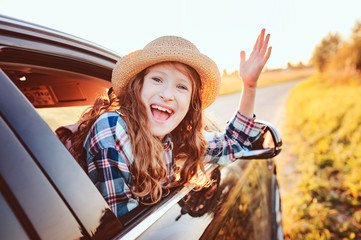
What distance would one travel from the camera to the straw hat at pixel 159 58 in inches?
52.5

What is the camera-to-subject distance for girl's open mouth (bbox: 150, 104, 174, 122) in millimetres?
1359

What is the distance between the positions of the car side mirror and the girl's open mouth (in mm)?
593

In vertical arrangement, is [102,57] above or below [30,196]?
above

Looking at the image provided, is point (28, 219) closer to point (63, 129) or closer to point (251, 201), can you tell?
point (63, 129)

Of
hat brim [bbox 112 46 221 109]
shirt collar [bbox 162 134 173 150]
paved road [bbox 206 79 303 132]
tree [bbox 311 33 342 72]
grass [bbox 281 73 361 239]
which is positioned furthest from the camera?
tree [bbox 311 33 342 72]

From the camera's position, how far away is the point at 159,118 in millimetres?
1378

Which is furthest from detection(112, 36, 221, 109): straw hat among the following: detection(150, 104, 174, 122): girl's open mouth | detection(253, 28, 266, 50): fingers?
detection(253, 28, 266, 50): fingers

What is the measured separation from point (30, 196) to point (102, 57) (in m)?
0.91

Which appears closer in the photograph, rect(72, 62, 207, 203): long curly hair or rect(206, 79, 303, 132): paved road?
rect(72, 62, 207, 203): long curly hair

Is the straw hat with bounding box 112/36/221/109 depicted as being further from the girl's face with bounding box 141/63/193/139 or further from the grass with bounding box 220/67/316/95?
the grass with bounding box 220/67/316/95

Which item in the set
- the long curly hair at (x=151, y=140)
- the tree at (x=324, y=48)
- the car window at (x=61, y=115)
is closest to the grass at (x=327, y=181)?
the long curly hair at (x=151, y=140)

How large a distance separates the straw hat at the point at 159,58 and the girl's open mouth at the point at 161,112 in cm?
25

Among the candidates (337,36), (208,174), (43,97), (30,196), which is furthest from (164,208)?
(337,36)

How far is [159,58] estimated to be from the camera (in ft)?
4.38
